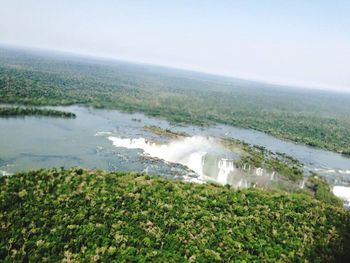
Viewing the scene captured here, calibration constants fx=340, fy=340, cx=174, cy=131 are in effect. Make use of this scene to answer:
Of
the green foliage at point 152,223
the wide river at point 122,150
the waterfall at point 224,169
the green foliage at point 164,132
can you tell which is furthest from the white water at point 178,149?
the green foliage at point 152,223

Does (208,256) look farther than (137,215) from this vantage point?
No

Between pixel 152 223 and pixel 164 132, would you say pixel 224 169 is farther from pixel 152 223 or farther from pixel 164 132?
pixel 152 223

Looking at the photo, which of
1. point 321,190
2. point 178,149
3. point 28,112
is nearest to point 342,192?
point 321,190

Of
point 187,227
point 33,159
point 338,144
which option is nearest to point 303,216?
point 187,227

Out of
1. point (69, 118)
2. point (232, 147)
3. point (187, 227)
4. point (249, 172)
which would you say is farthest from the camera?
point (69, 118)

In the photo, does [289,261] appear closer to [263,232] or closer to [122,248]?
[263,232]

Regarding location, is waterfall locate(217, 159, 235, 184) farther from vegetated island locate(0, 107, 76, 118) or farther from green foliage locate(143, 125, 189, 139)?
vegetated island locate(0, 107, 76, 118)

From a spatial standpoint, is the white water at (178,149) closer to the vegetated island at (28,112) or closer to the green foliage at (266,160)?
the green foliage at (266,160)
